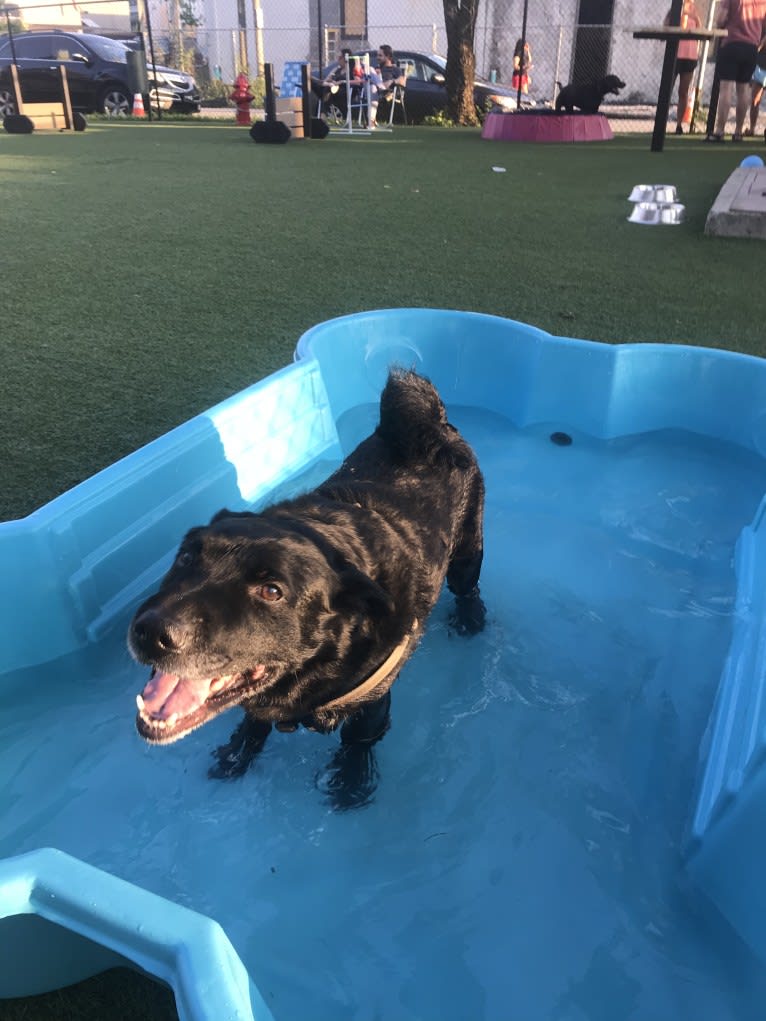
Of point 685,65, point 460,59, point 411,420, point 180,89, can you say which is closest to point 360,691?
point 411,420

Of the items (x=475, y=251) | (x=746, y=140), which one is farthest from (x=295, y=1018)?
(x=746, y=140)

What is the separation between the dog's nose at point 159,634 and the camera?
168 cm

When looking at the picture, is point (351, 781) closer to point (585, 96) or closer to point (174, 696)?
point (174, 696)

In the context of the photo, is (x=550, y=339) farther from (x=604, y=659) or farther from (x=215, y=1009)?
(x=215, y=1009)

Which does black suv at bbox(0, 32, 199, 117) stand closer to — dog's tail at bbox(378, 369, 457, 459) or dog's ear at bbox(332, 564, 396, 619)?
dog's tail at bbox(378, 369, 457, 459)

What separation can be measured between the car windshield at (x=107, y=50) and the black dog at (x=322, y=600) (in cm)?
2060

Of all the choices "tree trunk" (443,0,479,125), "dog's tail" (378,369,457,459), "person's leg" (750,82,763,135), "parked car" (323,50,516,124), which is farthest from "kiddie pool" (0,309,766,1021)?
"parked car" (323,50,516,124)

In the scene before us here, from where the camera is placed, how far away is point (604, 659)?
328cm

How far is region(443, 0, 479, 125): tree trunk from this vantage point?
17672mm

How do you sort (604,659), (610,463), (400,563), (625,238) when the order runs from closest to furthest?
1. (400,563)
2. (604,659)
3. (610,463)
4. (625,238)

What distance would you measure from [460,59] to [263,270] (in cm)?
1444

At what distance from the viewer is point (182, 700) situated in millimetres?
1897

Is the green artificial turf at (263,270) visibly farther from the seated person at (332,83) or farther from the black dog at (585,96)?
the seated person at (332,83)

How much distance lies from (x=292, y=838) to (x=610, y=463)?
3133mm
